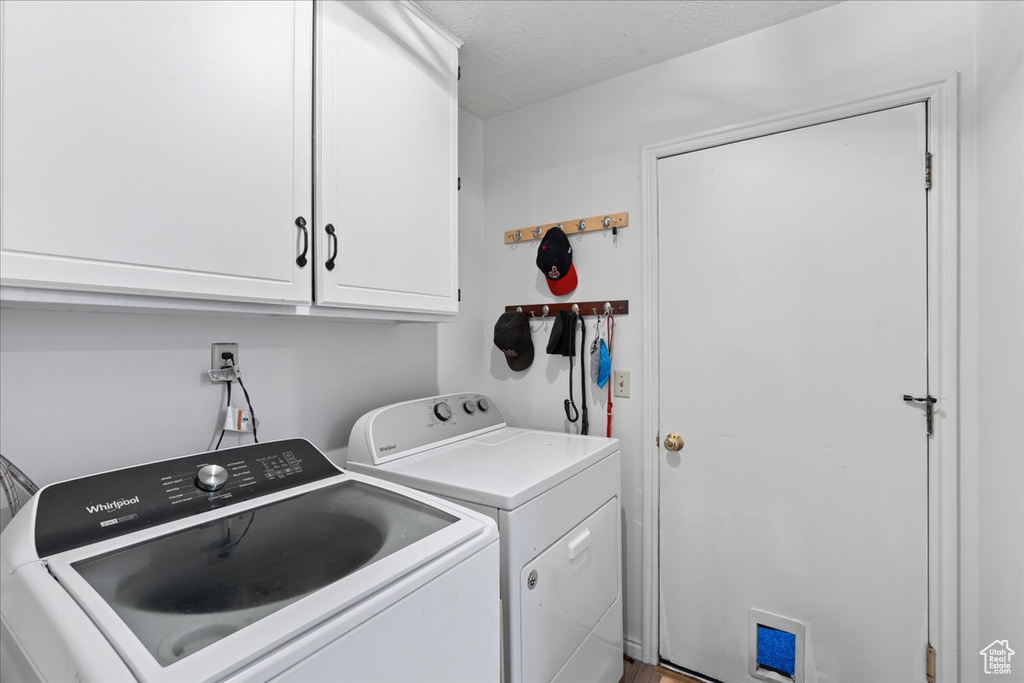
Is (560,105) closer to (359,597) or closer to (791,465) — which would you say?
(791,465)

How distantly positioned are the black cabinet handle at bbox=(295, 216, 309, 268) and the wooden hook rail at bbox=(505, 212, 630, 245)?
124cm

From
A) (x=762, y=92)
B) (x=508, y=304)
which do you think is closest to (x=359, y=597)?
(x=508, y=304)

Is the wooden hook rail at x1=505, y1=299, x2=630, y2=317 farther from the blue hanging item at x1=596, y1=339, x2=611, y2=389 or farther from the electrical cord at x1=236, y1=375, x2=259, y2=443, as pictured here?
the electrical cord at x1=236, y1=375, x2=259, y2=443

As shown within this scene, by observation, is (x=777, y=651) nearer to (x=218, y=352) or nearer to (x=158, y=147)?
(x=218, y=352)

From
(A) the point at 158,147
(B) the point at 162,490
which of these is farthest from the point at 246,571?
(A) the point at 158,147

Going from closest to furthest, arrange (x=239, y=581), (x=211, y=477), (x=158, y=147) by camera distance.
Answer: (x=239, y=581)
(x=158, y=147)
(x=211, y=477)

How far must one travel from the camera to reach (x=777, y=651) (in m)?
1.68

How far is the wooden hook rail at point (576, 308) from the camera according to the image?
6.71 feet

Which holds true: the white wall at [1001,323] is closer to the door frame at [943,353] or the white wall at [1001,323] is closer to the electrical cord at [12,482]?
the door frame at [943,353]

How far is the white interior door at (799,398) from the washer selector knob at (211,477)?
5.22ft

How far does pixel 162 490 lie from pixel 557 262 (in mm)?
1620

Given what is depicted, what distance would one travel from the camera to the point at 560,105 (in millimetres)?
2221

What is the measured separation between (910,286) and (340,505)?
185 centimetres

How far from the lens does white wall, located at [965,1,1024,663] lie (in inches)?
46.3
